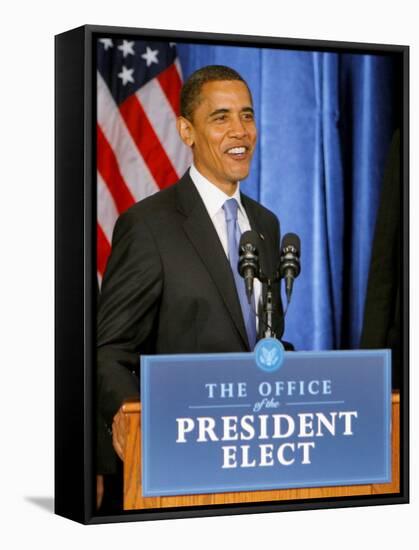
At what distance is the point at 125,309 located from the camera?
8664 mm

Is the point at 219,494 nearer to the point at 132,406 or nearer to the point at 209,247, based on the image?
the point at 132,406

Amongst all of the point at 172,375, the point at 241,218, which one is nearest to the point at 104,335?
the point at 172,375

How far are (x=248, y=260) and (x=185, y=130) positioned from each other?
0.71m

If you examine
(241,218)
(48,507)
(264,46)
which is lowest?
(48,507)

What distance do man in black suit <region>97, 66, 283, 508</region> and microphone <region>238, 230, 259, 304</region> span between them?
5 centimetres

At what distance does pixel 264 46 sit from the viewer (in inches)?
356

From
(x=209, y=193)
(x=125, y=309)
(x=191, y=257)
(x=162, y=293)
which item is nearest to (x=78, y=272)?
(x=125, y=309)

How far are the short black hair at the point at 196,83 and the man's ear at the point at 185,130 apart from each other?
0.08 feet

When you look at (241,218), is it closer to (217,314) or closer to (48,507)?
(217,314)

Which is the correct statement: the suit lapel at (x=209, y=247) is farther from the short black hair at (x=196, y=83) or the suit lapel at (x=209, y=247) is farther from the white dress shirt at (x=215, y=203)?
the short black hair at (x=196, y=83)

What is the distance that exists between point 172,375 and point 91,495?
0.70 m

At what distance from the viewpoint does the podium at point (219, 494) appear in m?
8.67

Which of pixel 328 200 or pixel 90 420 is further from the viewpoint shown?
pixel 328 200

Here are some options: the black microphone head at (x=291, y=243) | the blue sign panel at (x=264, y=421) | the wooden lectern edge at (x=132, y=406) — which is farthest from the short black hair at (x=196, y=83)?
the wooden lectern edge at (x=132, y=406)
